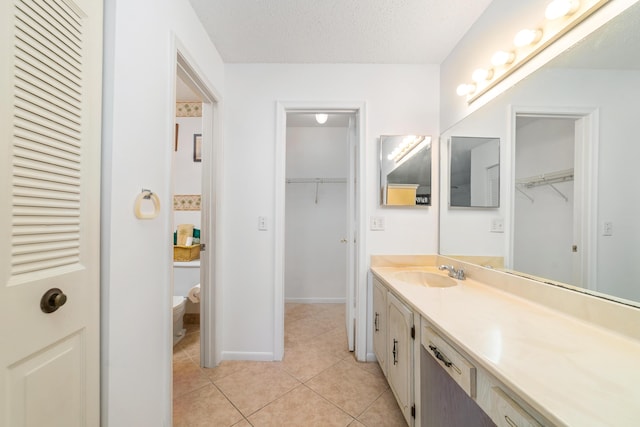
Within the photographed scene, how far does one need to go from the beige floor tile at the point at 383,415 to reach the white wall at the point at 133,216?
1057mm

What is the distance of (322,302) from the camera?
308cm

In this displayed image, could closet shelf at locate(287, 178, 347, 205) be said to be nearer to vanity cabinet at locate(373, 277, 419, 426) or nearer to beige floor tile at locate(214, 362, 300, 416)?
vanity cabinet at locate(373, 277, 419, 426)

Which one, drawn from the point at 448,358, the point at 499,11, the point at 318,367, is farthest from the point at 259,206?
the point at 499,11

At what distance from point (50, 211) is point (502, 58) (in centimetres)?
198

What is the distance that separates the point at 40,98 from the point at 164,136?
1.69 ft

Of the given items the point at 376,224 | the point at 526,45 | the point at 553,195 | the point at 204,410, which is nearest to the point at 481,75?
the point at 526,45

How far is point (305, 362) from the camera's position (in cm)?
181

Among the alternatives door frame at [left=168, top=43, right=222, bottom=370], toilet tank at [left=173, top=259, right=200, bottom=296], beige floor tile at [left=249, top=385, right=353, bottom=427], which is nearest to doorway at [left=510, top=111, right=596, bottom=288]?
beige floor tile at [left=249, top=385, right=353, bottom=427]

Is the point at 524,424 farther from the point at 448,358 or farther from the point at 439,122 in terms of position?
the point at 439,122

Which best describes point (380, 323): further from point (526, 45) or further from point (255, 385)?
point (526, 45)

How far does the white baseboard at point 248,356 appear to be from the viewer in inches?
71.9

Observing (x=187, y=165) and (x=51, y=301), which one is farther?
(x=187, y=165)

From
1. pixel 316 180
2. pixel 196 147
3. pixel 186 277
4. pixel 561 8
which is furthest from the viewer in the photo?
pixel 316 180

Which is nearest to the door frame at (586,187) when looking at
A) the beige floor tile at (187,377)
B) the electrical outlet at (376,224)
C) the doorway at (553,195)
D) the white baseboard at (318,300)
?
the doorway at (553,195)
